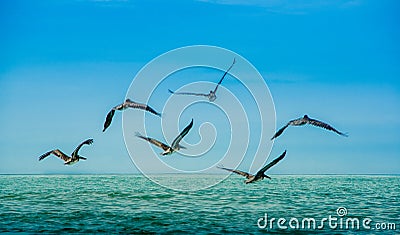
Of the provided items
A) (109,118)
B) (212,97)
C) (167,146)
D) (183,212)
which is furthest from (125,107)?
(183,212)

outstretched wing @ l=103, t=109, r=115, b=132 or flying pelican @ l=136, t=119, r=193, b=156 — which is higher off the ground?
outstretched wing @ l=103, t=109, r=115, b=132

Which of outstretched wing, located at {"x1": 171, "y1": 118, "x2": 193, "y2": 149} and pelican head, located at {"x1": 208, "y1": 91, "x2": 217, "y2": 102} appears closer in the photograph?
outstretched wing, located at {"x1": 171, "y1": 118, "x2": 193, "y2": 149}

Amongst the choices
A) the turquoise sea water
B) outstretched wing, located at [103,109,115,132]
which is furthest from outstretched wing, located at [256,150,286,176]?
outstretched wing, located at [103,109,115,132]

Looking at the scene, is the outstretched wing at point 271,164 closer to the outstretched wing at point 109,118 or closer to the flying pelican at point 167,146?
the flying pelican at point 167,146

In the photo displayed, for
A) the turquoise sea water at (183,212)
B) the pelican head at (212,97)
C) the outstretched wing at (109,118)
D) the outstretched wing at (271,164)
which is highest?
the pelican head at (212,97)

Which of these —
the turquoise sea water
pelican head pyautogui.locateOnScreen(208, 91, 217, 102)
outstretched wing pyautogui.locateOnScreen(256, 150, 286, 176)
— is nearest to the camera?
outstretched wing pyautogui.locateOnScreen(256, 150, 286, 176)

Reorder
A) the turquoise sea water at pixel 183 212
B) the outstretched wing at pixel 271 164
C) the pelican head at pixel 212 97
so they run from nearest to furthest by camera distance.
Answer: the outstretched wing at pixel 271 164
the pelican head at pixel 212 97
the turquoise sea water at pixel 183 212

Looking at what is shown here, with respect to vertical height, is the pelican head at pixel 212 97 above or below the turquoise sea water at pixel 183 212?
above

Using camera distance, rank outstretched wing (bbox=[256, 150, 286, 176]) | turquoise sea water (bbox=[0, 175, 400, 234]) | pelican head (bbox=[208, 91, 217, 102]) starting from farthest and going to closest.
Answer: turquoise sea water (bbox=[0, 175, 400, 234]), pelican head (bbox=[208, 91, 217, 102]), outstretched wing (bbox=[256, 150, 286, 176])

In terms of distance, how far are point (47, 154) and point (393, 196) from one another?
31.4m

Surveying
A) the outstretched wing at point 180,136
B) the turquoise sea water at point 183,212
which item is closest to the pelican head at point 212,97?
the outstretched wing at point 180,136

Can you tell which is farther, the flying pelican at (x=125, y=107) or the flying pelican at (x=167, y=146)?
the flying pelican at (x=167, y=146)

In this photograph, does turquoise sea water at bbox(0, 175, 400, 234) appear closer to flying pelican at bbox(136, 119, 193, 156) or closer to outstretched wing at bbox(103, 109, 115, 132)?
flying pelican at bbox(136, 119, 193, 156)

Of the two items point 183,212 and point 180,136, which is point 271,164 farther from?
point 183,212
